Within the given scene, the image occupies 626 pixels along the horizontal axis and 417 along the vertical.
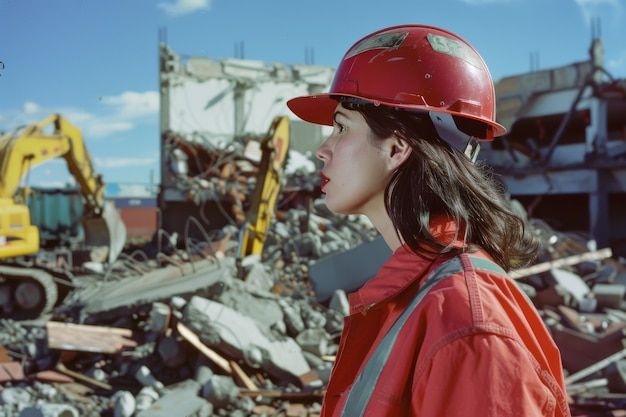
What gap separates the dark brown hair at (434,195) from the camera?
135 cm

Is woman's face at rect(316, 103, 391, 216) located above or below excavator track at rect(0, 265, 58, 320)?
above

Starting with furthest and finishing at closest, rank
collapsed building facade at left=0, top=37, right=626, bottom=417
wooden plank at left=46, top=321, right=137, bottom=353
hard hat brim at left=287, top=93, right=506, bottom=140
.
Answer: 1. wooden plank at left=46, top=321, right=137, bottom=353
2. collapsed building facade at left=0, top=37, right=626, bottom=417
3. hard hat brim at left=287, top=93, right=506, bottom=140

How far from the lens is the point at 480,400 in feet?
3.23

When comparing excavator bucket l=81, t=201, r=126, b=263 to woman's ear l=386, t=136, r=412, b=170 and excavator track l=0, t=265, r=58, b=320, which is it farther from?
woman's ear l=386, t=136, r=412, b=170

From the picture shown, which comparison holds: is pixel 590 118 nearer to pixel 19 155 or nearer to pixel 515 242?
pixel 19 155

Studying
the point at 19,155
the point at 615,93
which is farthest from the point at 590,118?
the point at 19,155

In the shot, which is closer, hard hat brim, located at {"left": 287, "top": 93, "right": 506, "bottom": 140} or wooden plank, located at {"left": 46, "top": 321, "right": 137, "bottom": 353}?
hard hat brim, located at {"left": 287, "top": 93, "right": 506, "bottom": 140}

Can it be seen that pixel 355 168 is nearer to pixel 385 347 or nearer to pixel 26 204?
pixel 385 347

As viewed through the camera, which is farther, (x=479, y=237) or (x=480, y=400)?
(x=479, y=237)

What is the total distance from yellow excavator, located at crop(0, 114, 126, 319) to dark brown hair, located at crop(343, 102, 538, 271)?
924 centimetres

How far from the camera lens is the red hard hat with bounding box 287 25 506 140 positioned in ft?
4.94

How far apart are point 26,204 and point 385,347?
34.9 feet

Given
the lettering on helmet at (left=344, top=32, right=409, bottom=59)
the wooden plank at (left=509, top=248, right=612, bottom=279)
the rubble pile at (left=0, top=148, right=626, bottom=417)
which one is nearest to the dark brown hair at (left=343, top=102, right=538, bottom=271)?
the lettering on helmet at (left=344, top=32, right=409, bottom=59)

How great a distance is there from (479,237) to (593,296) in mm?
9819
